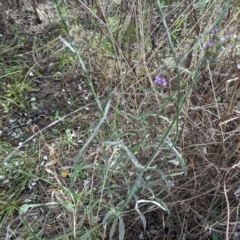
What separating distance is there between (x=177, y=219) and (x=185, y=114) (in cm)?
39

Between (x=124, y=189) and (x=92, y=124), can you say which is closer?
(x=124, y=189)

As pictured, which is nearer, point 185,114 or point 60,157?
point 185,114

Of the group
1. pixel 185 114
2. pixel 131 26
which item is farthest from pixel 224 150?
pixel 131 26

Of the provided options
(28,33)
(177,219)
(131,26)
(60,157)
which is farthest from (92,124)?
(28,33)

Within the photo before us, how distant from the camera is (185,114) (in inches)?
56.3

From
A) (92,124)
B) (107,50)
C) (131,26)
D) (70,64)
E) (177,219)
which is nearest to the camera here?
(177,219)

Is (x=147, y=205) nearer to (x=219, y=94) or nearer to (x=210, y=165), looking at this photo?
(x=210, y=165)

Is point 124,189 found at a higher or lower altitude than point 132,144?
lower

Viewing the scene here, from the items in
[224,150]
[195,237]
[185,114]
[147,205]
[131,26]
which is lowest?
[195,237]

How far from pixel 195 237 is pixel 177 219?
0.28ft

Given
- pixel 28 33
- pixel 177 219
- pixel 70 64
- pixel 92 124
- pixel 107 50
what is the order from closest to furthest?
pixel 177 219
pixel 92 124
pixel 107 50
pixel 70 64
pixel 28 33

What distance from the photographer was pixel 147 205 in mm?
1525

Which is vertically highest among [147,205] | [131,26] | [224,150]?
[131,26]

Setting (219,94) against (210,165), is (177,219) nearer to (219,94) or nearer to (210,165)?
(210,165)
